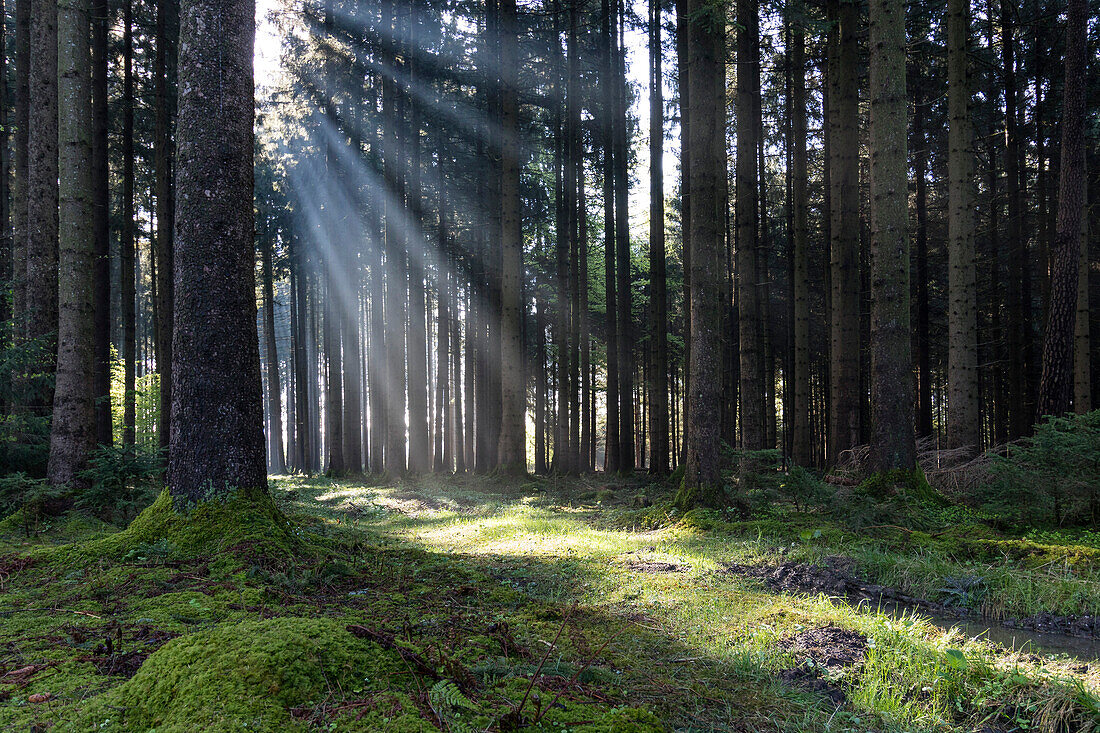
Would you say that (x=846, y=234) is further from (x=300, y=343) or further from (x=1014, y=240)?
(x=300, y=343)

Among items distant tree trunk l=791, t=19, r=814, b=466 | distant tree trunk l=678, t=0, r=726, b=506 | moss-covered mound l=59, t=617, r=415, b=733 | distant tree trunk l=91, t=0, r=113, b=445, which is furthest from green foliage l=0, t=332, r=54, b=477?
distant tree trunk l=791, t=19, r=814, b=466

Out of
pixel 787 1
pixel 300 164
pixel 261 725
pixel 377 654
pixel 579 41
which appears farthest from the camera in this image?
pixel 300 164

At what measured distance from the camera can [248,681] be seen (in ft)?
7.15

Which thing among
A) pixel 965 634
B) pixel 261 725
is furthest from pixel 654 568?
pixel 261 725

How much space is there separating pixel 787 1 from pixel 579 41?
37.1 feet

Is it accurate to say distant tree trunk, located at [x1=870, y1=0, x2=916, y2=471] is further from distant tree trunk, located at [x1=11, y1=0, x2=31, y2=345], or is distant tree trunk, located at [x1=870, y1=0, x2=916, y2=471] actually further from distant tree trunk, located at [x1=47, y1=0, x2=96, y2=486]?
distant tree trunk, located at [x1=11, y1=0, x2=31, y2=345]

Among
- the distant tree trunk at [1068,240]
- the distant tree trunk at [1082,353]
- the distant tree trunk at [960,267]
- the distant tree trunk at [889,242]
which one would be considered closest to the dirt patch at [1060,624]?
the distant tree trunk at [889,242]

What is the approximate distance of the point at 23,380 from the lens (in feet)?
28.9

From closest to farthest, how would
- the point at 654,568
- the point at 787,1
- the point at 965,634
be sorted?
the point at 965,634 → the point at 654,568 → the point at 787,1

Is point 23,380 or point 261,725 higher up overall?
point 23,380

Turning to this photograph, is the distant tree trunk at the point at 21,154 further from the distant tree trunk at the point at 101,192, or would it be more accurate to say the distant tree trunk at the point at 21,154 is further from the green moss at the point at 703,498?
the green moss at the point at 703,498

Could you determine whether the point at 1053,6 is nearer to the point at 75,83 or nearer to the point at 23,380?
the point at 75,83

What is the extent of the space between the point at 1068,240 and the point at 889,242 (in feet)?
15.2

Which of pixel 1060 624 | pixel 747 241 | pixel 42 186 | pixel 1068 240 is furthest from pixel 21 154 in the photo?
pixel 1068 240
